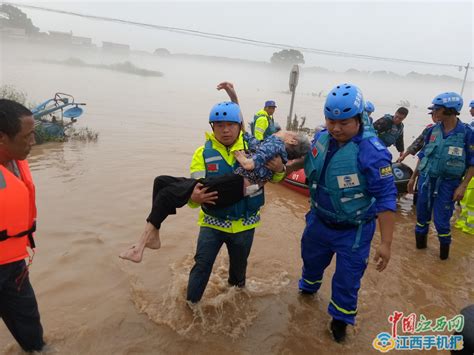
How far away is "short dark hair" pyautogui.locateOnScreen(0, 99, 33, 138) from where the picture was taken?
2.12 metres

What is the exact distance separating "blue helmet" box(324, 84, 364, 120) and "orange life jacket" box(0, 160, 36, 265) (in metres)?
2.23

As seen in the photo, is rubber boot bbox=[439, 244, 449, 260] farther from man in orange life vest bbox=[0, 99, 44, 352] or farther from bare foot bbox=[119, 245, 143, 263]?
man in orange life vest bbox=[0, 99, 44, 352]

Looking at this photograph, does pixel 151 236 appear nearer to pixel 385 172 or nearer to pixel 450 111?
pixel 385 172

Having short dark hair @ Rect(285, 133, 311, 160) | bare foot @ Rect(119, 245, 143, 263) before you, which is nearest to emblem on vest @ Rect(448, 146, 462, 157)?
short dark hair @ Rect(285, 133, 311, 160)

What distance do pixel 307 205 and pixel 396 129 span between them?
2612mm

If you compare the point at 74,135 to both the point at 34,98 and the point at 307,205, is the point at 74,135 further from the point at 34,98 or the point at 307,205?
the point at 34,98

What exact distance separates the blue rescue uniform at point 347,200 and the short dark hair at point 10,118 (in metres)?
2.18

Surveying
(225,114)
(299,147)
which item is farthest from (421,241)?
(225,114)

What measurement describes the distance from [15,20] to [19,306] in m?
88.2

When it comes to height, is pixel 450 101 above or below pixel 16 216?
above

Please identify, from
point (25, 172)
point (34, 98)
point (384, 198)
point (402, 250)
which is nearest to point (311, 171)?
point (384, 198)

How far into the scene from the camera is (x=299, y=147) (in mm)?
3059

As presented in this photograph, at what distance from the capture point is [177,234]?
521cm

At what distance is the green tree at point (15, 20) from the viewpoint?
68125mm
